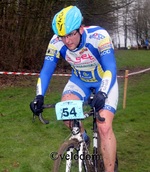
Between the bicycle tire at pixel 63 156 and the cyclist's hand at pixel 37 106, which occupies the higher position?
the cyclist's hand at pixel 37 106

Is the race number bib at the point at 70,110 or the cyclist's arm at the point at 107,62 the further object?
the cyclist's arm at the point at 107,62

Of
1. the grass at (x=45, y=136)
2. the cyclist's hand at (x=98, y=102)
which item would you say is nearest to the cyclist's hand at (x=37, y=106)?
the cyclist's hand at (x=98, y=102)

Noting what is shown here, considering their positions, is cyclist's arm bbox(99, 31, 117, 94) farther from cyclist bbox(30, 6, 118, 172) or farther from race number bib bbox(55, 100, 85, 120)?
race number bib bbox(55, 100, 85, 120)

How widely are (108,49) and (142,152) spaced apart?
9.16 feet

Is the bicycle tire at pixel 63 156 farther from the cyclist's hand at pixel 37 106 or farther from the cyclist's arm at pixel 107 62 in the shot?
the cyclist's arm at pixel 107 62

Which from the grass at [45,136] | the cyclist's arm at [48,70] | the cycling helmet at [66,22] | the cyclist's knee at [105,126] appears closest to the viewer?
the cycling helmet at [66,22]

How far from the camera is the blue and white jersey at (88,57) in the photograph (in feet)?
12.8

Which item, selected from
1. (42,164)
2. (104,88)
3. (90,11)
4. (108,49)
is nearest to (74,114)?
(104,88)

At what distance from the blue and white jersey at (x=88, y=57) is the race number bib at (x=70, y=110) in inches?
17.5

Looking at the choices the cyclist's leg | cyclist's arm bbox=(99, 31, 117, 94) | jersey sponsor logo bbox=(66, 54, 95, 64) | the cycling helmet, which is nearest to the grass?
the cyclist's leg

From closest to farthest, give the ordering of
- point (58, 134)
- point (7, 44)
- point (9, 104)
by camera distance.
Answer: point (58, 134) → point (9, 104) → point (7, 44)

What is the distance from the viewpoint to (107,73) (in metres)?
3.77

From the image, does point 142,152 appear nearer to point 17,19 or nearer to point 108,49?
point 108,49

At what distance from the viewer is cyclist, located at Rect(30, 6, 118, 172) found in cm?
363
